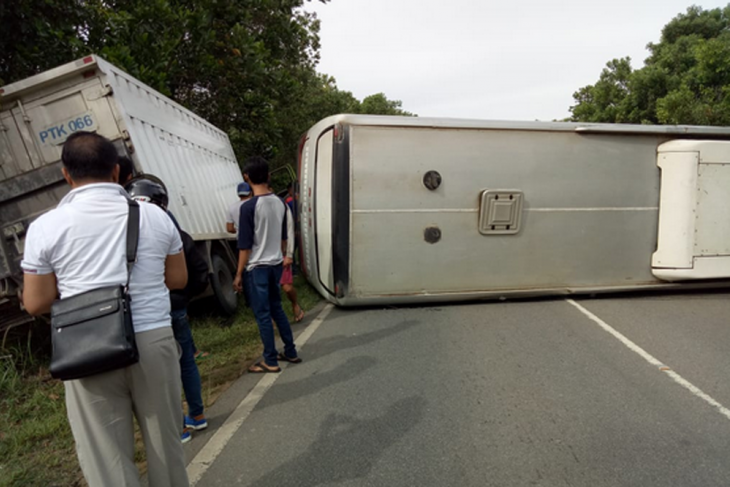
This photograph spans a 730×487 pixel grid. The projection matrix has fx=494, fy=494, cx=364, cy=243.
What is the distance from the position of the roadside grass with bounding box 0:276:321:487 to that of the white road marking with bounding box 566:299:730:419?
12.9 feet

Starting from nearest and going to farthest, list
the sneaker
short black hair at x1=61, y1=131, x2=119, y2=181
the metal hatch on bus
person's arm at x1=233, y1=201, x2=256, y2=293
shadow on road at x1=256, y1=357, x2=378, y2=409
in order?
1. short black hair at x1=61, y1=131, x2=119, y2=181
2. the sneaker
3. shadow on road at x1=256, y1=357, x2=378, y2=409
4. person's arm at x1=233, y1=201, x2=256, y2=293
5. the metal hatch on bus

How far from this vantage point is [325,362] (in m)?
4.89

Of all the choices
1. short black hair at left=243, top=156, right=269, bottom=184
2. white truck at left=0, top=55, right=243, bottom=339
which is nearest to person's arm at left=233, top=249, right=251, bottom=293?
short black hair at left=243, top=156, right=269, bottom=184

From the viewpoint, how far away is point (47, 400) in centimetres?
427

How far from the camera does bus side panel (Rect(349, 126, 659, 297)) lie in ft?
20.8

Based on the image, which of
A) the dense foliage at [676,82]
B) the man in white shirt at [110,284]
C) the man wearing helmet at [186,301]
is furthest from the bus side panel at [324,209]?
the dense foliage at [676,82]

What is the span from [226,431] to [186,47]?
26.2 ft

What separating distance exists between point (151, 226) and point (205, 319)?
5.08 meters

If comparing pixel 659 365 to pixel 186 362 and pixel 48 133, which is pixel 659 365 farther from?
pixel 48 133

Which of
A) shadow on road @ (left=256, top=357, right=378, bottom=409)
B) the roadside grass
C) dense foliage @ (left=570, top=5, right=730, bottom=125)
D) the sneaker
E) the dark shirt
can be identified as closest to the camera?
the dark shirt

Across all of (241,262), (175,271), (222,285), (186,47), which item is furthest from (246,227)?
(186,47)

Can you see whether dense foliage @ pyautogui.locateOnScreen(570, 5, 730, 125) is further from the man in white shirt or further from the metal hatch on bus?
the man in white shirt

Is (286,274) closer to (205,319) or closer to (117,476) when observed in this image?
(205,319)

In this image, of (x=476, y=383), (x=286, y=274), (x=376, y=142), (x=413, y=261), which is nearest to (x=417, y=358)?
(x=476, y=383)
